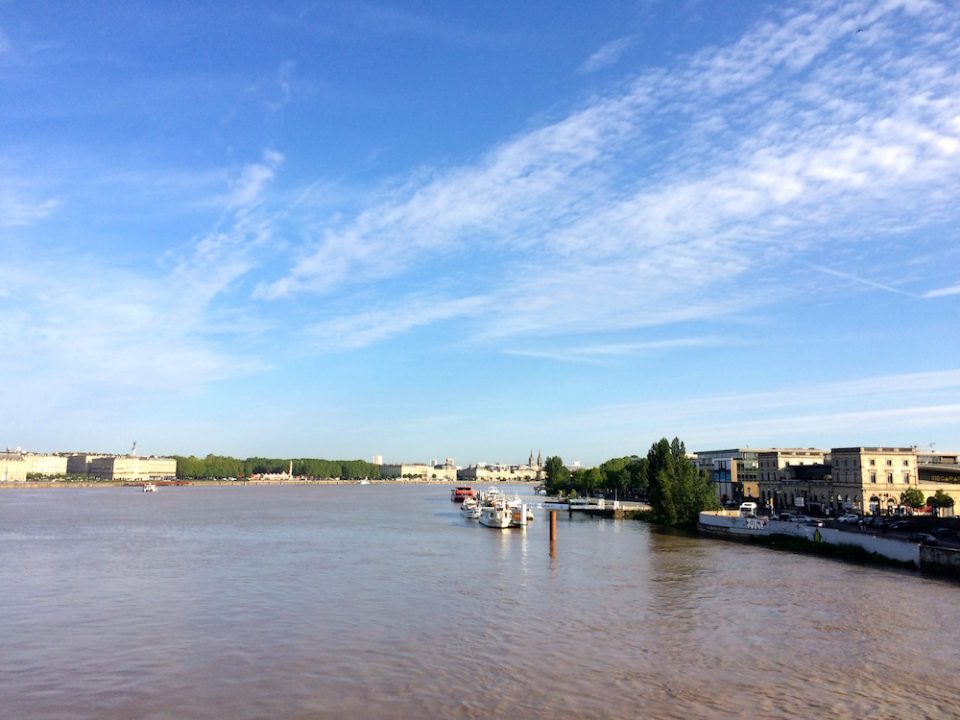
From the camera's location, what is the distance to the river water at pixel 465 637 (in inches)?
1029

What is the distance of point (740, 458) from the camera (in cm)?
16288

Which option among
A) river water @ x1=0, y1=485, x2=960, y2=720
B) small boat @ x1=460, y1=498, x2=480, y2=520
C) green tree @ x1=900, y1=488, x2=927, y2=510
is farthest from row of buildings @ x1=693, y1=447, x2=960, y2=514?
river water @ x1=0, y1=485, x2=960, y2=720

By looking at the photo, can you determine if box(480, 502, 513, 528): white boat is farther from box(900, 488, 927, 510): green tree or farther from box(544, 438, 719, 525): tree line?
box(900, 488, 927, 510): green tree

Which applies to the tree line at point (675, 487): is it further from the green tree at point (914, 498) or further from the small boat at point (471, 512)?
the small boat at point (471, 512)

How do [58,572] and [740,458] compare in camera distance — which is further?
[740,458]

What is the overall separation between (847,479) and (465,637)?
97.5 metres

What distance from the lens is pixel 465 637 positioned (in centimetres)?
3528

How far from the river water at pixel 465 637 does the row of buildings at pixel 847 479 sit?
5589 cm

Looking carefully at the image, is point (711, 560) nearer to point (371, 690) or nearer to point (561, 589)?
point (561, 589)

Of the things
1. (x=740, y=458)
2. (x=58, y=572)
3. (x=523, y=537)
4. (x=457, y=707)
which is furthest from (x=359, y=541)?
(x=740, y=458)

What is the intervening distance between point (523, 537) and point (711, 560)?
29590mm

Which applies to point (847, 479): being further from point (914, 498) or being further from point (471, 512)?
point (471, 512)

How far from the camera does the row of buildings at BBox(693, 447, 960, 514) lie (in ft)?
364

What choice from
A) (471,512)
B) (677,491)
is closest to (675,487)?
(677,491)
